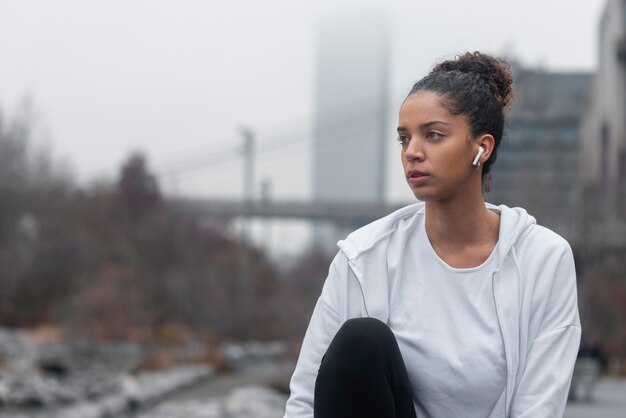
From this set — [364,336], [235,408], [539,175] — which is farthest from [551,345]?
[539,175]

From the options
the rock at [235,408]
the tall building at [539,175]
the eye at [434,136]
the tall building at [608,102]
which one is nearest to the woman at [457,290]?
the eye at [434,136]

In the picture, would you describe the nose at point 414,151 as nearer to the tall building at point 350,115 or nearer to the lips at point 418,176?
the lips at point 418,176

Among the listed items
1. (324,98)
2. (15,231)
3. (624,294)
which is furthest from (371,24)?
(624,294)

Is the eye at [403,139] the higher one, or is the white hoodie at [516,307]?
the eye at [403,139]

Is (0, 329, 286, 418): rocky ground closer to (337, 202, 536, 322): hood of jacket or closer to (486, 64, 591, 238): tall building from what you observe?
(486, 64, 591, 238): tall building

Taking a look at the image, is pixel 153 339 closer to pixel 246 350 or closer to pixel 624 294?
pixel 246 350

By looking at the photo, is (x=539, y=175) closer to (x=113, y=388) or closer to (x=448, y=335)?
(x=113, y=388)

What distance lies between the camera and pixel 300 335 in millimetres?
16500

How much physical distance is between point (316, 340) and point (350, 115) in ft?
192

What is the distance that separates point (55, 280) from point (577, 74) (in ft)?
103

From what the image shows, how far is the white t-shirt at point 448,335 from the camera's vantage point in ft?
7.15

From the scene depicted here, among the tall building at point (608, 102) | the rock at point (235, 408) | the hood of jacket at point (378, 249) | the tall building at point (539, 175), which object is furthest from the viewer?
the tall building at point (608, 102)

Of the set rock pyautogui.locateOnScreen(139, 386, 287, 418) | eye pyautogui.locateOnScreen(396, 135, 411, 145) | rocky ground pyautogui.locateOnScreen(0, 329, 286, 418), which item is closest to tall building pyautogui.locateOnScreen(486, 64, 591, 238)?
rocky ground pyautogui.locateOnScreen(0, 329, 286, 418)

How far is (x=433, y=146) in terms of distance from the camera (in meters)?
2.19
